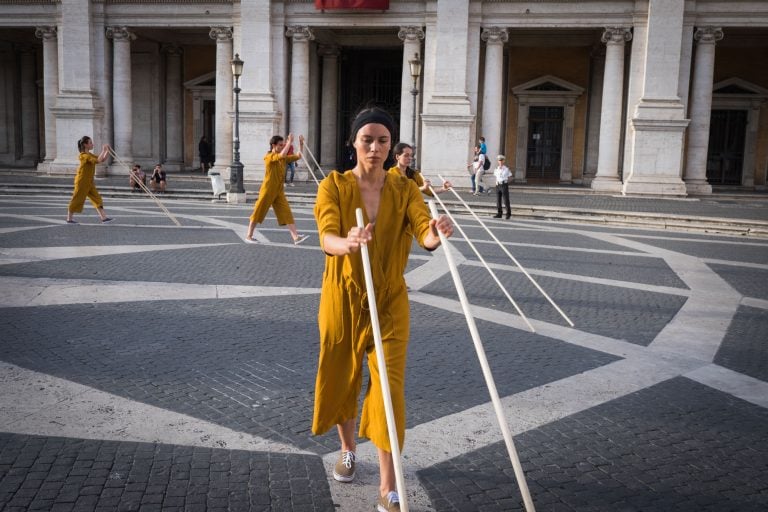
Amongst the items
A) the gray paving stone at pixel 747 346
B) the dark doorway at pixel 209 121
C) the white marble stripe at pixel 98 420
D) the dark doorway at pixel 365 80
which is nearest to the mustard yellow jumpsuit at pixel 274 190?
the gray paving stone at pixel 747 346

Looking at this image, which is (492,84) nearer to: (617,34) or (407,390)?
(617,34)

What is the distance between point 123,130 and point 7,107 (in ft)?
33.0

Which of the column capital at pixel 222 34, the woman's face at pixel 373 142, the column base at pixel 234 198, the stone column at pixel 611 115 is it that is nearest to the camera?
the woman's face at pixel 373 142

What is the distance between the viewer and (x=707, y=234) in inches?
654

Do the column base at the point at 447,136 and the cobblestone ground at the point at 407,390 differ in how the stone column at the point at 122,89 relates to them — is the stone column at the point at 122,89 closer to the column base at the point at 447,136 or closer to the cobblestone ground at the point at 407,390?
the column base at the point at 447,136

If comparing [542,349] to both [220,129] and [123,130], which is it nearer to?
[220,129]

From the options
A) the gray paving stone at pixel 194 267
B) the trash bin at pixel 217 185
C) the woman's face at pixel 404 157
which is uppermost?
the woman's face at pixel 404 157

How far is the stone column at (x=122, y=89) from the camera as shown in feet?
94.5

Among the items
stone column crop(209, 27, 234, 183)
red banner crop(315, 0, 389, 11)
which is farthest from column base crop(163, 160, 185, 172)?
red banner crop(315, 0, 389, 11)

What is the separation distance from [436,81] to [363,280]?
78.6 ft

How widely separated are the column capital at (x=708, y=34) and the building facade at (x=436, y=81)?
7cm

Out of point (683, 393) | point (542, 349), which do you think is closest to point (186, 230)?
point (542, 349)

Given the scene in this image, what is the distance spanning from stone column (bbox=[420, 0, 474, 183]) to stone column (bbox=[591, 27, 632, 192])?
15.8ft

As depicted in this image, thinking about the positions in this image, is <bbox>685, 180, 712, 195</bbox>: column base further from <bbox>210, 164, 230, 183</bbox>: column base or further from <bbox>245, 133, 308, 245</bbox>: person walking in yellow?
<bbox>245, 133, 308, 245</bbox>: person walking in yellow
